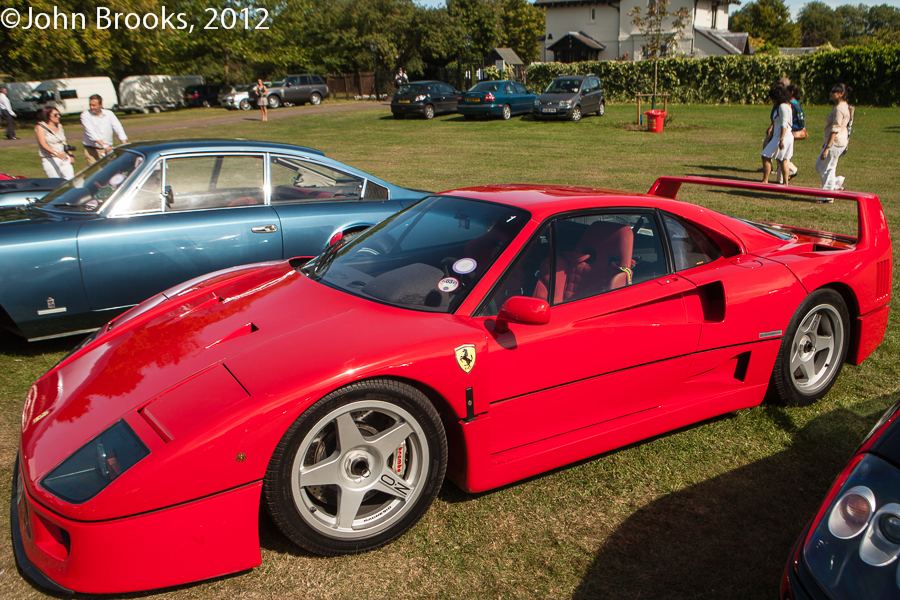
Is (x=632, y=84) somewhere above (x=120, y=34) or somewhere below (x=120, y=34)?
below

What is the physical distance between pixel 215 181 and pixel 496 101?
20.9 m

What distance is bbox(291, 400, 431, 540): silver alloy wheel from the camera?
229 centimetres

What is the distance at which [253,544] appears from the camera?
2.20 meters

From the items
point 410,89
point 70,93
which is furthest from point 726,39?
point 70,93

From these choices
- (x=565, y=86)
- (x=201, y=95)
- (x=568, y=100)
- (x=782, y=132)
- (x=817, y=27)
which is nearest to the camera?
(x=782, y=132)

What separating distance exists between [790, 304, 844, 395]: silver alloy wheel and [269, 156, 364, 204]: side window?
353 centimetres

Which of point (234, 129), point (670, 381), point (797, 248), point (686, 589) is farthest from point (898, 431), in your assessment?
point (234, 129)

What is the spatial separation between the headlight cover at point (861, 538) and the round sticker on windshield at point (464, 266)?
1601mm

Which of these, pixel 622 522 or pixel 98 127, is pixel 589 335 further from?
pixel 98 127

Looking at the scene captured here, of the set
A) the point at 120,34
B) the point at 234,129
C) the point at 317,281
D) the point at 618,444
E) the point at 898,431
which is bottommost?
the point at 618,444

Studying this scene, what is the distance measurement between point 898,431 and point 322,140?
20.0 m

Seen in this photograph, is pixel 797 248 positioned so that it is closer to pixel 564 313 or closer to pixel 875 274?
pixel 875 274

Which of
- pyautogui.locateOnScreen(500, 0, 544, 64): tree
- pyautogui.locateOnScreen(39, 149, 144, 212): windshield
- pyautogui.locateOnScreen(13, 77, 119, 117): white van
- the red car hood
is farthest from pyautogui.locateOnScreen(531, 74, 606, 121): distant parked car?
pyautogui.locateOnScreen(500, 0, 544, 64): tree

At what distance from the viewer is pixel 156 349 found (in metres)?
2.68
